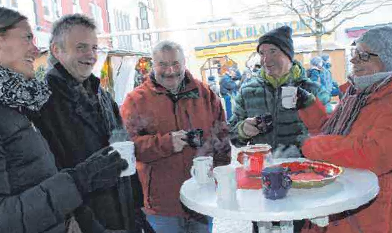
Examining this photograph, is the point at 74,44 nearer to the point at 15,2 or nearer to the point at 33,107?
the point at 33,107

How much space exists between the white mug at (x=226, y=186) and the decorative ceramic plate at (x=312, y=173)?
0.33 meters

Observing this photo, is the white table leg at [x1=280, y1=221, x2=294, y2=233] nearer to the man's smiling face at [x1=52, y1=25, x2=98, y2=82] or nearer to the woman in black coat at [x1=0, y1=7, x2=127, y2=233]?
the woman in black coat at [x1=0, y1=7, x2=127, y2=233]

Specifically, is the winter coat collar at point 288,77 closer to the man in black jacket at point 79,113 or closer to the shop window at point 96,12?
the man in black jacket at point 79,113

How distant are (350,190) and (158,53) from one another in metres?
1.52

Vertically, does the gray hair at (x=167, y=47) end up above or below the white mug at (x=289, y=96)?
above

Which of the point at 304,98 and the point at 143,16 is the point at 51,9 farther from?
the point at 143,16

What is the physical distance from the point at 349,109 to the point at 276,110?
60 cm

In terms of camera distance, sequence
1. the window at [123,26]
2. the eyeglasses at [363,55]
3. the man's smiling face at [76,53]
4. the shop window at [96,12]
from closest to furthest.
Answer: the man's smiling face at [76,53] < the eyeglasses at [363,55] < the shop window at [96,12] < the window at [123,26]

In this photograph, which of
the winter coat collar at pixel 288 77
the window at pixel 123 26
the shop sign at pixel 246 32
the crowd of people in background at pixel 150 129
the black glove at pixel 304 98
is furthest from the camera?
the shop sign at pixel 246 32

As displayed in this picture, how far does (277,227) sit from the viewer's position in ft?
6.95

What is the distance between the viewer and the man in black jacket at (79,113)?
192 cm

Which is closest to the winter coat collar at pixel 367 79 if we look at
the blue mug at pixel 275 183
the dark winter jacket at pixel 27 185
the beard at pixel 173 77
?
the blue mug at pixel 275 183

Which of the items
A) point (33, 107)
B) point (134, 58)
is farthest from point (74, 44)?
point (134, 58)

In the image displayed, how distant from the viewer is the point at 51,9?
1084cm
